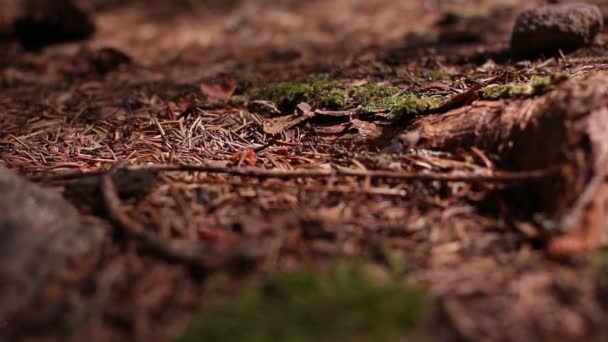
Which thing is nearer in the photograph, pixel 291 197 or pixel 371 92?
pixel 291 197

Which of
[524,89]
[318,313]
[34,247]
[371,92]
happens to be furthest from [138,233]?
[524,89]

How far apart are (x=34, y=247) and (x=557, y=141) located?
1953 mm

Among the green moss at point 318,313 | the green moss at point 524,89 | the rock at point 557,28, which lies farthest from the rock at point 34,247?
the rock at point 557,28

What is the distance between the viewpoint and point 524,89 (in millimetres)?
2283

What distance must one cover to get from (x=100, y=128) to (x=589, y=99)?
261 cm

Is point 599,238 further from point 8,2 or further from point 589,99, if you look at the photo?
point 8,2

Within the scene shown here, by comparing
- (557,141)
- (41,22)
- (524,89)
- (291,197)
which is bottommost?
(291,197)

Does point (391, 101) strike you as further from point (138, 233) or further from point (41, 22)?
point (41, 22)

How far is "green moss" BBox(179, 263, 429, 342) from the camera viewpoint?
1424 millimetres

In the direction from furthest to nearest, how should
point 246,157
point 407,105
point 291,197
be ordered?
point 407,105 → point 246,157 → point 291,197

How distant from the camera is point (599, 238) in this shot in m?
1.65

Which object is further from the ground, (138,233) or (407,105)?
(407,105)

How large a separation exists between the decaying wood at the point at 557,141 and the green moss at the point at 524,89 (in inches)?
2.8

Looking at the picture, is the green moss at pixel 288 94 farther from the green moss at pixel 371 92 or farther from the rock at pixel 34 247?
the rock at pixel 34 247
